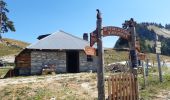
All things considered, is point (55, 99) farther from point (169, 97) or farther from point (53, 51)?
point (53, 51)

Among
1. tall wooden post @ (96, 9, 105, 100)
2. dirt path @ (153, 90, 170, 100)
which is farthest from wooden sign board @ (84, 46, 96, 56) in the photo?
dirt path @ (153, 90, 170, 100)

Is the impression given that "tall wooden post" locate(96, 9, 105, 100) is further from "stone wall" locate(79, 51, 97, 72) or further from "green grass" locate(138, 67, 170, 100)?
"stone wall" locate(79, 51, 97, 72)

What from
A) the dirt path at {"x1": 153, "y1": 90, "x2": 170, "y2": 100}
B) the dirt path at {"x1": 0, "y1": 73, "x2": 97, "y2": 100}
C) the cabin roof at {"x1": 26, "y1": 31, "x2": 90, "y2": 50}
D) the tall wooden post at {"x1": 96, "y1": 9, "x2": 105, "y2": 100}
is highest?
the cabin roof at {"x1": 26, "y1": 31, "x2": 90, "y2": 50}

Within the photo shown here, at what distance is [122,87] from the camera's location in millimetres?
13336

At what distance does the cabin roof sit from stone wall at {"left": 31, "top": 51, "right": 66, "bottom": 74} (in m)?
0.57

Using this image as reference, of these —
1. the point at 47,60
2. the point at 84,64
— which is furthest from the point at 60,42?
the point at 84,64

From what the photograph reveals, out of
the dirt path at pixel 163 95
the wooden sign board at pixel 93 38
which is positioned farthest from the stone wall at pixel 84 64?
the wooden sign board at pixel 93 38

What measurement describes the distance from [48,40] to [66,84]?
14.4 meters

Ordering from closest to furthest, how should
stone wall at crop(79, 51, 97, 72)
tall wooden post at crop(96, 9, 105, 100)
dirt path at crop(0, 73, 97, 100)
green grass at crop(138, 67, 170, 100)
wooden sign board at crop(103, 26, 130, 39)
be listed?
1. tall wooden post at crop(96, 9, 105, 100)
2. wooden sign board at crop(103, 26, 130, 39)
3. dirt path at crop(0, 73, 97, 100)
4. green grass at crop(138, 67, 170, 100)
5. stone wall at crop(79, 51, 97, 72)

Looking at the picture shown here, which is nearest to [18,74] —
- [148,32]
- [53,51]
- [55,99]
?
[53,51]

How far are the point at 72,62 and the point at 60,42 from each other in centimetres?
239

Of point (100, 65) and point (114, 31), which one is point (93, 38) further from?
point (114, 31)

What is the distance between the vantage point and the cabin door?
113ft

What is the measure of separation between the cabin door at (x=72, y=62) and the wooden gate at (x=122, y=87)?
20193 millimetres
